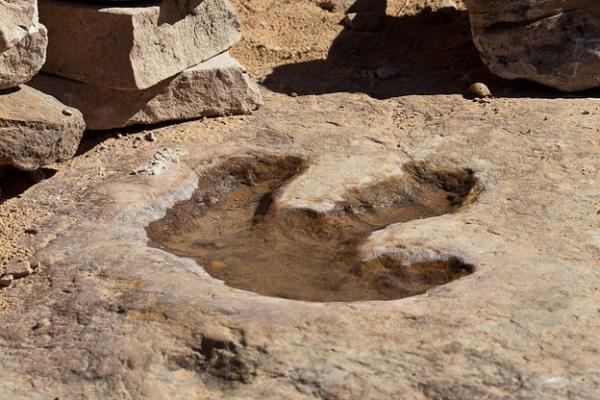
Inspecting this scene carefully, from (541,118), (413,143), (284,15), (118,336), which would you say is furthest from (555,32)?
(118,336)

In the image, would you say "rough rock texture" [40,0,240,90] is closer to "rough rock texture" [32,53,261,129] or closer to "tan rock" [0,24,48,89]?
"rough rock texture" [32,53,261,129]

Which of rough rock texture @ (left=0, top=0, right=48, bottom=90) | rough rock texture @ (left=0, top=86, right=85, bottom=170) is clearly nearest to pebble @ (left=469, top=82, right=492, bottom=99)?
rough rock texture @ (left=0, top=86, right=85, bottom=170)

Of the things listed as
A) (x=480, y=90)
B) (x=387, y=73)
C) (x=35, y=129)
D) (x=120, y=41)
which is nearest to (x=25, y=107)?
(x=35, y=129)

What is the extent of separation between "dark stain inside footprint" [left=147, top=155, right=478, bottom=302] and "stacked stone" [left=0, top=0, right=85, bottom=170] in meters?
0.68

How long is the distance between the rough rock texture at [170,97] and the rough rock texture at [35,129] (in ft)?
1.24

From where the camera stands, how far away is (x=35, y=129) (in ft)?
18.5

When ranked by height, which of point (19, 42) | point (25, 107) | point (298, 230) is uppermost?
point (19, 42)

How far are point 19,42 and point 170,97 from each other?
1.15 meters

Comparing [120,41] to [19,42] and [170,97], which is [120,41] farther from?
[19,42]

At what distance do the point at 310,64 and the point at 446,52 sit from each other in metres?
0.86

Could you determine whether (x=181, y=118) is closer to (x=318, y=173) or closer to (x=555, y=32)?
Result: (x=318, y=173)

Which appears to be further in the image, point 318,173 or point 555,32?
point 555,32

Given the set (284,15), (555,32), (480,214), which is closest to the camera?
(480,214)

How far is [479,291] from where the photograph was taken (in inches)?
182
